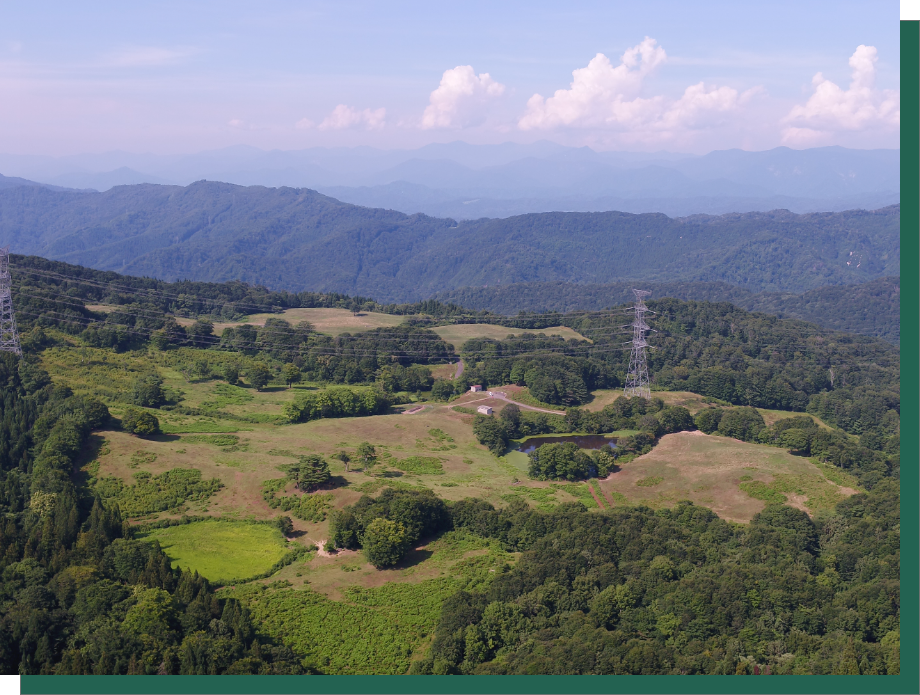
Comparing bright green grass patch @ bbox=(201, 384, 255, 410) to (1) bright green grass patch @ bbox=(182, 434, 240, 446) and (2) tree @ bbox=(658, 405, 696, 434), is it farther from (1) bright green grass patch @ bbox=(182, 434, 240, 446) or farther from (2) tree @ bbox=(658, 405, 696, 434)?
(2) tree @ bbox=(658, 405, 696, 434)

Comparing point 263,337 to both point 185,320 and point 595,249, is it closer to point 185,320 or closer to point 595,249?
point 185,320

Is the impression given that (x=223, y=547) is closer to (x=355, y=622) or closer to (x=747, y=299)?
(x=355, y=622)

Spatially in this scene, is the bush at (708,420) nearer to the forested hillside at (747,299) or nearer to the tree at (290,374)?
the tree at (290,374)

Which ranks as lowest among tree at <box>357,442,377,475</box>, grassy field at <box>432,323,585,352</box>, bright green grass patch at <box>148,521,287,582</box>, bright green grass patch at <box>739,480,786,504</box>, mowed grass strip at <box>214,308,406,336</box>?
bright green grass patch at <box>739,480,786,504</box>

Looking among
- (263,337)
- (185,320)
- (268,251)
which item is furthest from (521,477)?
(268,251)

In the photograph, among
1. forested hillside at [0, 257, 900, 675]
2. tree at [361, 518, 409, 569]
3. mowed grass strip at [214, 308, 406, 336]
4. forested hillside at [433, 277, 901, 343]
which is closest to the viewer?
forested hillside at [0, 257, 900, 675]

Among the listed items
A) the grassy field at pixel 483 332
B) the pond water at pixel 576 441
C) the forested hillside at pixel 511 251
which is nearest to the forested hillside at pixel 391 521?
the pond water at pixel 576 441

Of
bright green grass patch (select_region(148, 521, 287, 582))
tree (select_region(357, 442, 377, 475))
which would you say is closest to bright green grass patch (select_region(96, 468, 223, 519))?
bright green grass patch (select_region(148, 521, 287, 582))
